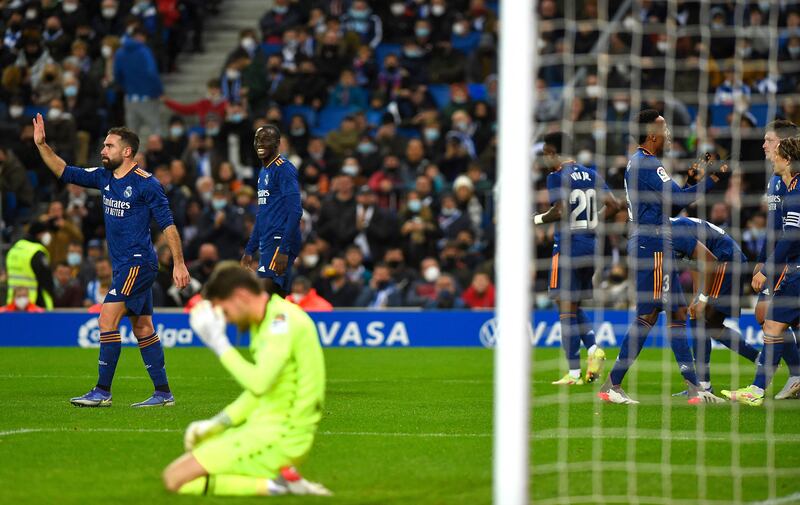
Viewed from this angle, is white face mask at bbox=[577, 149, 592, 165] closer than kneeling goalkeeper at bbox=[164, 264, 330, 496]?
No

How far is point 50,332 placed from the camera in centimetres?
1897

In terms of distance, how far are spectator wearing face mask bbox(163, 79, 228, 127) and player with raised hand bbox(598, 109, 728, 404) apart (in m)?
13.7

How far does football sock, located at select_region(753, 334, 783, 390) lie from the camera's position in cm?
1070

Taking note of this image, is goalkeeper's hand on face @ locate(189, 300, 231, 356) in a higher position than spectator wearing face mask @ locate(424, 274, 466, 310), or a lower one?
higher

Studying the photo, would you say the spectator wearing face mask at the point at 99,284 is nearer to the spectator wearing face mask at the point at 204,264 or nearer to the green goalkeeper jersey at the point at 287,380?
the spectator wearing face mask at the point at 204,264

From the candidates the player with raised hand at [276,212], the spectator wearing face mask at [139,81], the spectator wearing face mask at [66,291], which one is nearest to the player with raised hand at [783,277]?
the player with raised hand at [276,212]

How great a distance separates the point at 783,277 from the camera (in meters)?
10.8

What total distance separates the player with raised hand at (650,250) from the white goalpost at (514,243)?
189 inches

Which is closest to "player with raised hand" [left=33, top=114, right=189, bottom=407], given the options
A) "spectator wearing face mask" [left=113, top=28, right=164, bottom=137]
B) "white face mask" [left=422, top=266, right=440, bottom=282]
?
"white face mask" [left=422, top=266, right=440, bottom=282]

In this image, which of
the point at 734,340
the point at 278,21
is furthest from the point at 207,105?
the point at 734,340

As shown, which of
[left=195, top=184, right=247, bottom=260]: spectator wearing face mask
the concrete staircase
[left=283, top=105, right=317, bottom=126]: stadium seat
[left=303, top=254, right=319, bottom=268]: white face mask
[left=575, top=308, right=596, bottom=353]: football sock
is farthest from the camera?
the concrete staircase

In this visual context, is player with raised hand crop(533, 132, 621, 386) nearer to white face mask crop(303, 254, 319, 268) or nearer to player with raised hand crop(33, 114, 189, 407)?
player with raised hand crop(33, 114, 189, 407)

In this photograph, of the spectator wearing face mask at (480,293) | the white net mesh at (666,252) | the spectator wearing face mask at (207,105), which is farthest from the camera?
the spectator wearing face mask at (207,105)

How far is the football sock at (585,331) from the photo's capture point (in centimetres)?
1262
